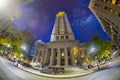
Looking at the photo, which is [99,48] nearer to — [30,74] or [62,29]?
[62,29]

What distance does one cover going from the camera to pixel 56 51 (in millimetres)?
3410

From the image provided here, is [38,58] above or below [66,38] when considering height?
below

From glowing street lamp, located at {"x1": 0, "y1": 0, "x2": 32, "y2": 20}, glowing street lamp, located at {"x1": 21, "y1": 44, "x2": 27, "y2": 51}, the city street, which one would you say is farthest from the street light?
the city street

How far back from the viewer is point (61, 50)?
3393 millimetres

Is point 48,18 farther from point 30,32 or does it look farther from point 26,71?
point 26,71

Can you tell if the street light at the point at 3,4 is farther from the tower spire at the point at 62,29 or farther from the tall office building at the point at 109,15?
the tall office building at the point at 109,15

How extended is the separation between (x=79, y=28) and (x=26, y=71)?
152 cm

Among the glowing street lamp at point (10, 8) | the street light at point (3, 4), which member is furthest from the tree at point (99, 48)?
the street light at point (3, 4)

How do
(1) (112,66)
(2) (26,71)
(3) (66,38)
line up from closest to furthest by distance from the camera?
(1) (112,66) → (3) (66,38) → (2) (26,71)

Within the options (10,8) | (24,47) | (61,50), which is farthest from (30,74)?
(10,8)

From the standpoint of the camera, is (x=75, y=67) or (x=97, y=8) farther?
(x=97, y=8)

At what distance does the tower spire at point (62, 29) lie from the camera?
11.3 ft

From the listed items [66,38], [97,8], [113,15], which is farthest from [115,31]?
[66,38]

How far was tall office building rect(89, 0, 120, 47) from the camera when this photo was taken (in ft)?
11.1
